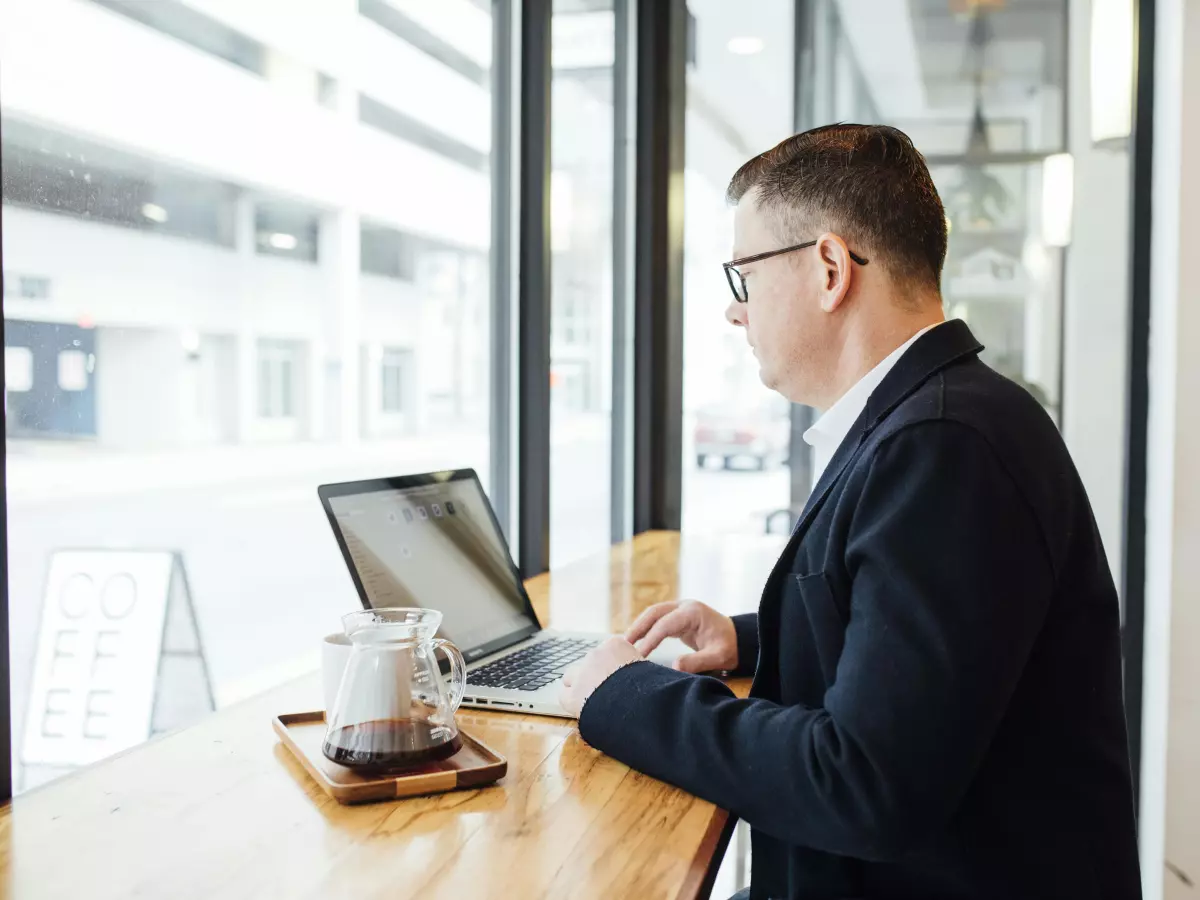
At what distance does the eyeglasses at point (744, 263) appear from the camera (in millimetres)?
1135

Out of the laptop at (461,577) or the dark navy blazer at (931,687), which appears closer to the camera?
the dark navy blazer at (931,687)

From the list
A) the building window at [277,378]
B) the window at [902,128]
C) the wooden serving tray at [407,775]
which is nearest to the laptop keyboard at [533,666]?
the wooden serving tray at [407,775]

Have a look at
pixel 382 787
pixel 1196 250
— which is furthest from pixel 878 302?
pixel 1196 250

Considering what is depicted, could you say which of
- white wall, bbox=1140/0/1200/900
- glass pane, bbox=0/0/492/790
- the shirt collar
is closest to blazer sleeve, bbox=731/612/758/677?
the shirt collar

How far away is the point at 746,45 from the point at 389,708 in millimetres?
2823

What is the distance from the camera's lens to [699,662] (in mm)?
1385

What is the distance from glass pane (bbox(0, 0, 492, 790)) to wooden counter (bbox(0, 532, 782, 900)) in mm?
199

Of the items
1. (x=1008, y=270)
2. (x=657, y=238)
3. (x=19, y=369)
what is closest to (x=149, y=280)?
(x=19, y=369)

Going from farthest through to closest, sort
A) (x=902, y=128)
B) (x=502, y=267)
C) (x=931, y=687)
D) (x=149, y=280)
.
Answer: (x=902, y=128)
(x=502, y=267)
(x=149, y=280)
(x=931, y=687)

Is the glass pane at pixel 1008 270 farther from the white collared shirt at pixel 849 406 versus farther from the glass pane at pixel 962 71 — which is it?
the white collared shirt at pixel 849 406

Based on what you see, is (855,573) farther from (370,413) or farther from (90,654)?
(370,413)

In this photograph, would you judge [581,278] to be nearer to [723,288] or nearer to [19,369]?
[723,288]

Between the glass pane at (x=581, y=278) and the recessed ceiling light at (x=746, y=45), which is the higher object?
the recessed ceiling light at (x=746, y=45)

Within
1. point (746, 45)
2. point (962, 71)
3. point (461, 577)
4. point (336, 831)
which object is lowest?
point (336, 831)
